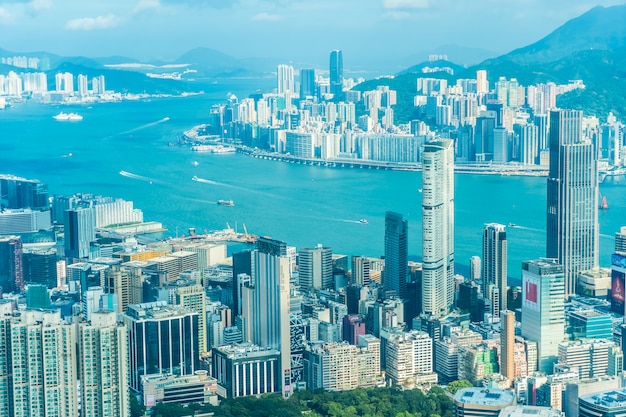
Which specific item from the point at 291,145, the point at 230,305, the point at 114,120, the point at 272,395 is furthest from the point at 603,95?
the point at 272,395

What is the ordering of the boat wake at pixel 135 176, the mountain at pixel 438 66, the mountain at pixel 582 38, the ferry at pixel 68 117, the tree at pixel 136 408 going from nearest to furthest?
the tree at pixel 136 408 → the boat wake at pixel 135 176 → the ferry at pixel 68 117 → the mountain at pixel 582 38 → the mountain at pixel 438 66

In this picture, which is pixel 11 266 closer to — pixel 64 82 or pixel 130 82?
pixel 64 82

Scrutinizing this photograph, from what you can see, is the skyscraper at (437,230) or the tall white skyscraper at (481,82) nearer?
the skyscraper at (437,230)

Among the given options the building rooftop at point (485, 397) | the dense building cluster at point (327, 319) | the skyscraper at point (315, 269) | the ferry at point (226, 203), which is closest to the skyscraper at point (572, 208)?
the dense building cluster at point (327, 319)

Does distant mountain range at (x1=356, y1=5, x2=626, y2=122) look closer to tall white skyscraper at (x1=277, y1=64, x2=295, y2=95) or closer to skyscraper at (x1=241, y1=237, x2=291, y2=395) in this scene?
tall white skyscraper at (x1=277, y1=64, x2=295, y2=95)

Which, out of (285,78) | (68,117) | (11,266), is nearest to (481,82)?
(285,78)

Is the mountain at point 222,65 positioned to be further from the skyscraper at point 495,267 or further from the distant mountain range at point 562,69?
the skyscraper at point 495,267

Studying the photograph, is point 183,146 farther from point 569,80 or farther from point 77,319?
point 77,319

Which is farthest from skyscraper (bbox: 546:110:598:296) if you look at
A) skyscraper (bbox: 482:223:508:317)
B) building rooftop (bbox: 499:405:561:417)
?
building rooftop (bbox: 499:405:561:417)
